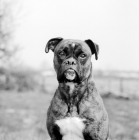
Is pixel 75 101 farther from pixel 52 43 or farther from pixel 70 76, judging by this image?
pixel 52 43

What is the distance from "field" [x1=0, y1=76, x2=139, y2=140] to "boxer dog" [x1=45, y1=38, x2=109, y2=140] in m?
2.31

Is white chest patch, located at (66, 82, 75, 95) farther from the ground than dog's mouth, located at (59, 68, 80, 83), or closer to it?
closer to it

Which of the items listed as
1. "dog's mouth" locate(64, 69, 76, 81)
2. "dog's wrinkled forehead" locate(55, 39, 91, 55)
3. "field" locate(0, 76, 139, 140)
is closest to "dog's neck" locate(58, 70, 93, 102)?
"dog's mouth" locate(64, 69, 76, 81)

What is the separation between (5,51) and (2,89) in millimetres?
7077

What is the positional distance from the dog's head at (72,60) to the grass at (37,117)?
2.59 m

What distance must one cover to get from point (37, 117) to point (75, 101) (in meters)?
7.30

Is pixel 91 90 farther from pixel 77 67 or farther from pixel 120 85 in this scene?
pixel 120 85

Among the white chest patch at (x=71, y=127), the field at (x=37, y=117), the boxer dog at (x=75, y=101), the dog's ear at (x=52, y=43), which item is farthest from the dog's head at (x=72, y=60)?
the field at (x=37, y=117)

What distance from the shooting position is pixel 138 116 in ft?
33.0

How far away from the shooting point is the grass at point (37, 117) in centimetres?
698

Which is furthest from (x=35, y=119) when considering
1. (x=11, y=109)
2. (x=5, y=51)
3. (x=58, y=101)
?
(x=58, y=101)

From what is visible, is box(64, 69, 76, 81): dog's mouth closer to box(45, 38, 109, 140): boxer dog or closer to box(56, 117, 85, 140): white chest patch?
box(45, 38, 109, 140): boxer dog

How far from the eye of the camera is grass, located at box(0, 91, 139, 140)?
22.9ft

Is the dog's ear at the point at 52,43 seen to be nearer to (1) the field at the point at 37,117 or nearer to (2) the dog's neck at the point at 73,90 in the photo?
(2) the dog's neck at the point at 73,90
